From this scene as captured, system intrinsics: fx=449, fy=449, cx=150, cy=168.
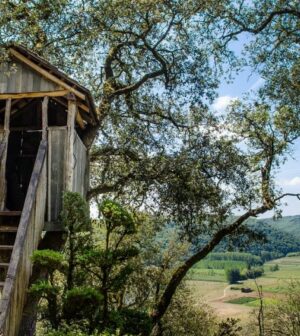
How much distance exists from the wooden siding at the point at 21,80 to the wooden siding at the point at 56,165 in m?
1.19

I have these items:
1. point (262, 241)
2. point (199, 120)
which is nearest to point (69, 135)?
point (199, 120)

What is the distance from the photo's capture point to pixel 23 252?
896 cm

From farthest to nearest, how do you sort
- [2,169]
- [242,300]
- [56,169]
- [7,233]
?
[242,300] → [56,169] → [2,169] → [7,233]

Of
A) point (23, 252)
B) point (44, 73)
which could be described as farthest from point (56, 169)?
point (23, 252)

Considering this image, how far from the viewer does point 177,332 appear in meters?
26.5

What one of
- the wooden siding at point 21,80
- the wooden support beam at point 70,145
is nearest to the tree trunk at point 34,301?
the wooden support beam at point 70,145

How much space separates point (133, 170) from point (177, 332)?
1408 cm

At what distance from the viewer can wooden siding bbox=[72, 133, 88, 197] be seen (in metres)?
12.7

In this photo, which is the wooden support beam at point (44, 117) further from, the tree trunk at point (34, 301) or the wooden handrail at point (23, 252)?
the tree trunk at point (34, 301)

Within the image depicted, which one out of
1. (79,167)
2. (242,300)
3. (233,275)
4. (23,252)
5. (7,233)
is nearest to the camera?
(23,252)

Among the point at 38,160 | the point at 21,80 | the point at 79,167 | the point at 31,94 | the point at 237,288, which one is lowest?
the point at 237,288

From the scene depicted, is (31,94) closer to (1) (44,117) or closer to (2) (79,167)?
(1) (44,117)

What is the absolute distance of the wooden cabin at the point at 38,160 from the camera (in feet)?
29.7

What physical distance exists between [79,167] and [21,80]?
3.02 metres
